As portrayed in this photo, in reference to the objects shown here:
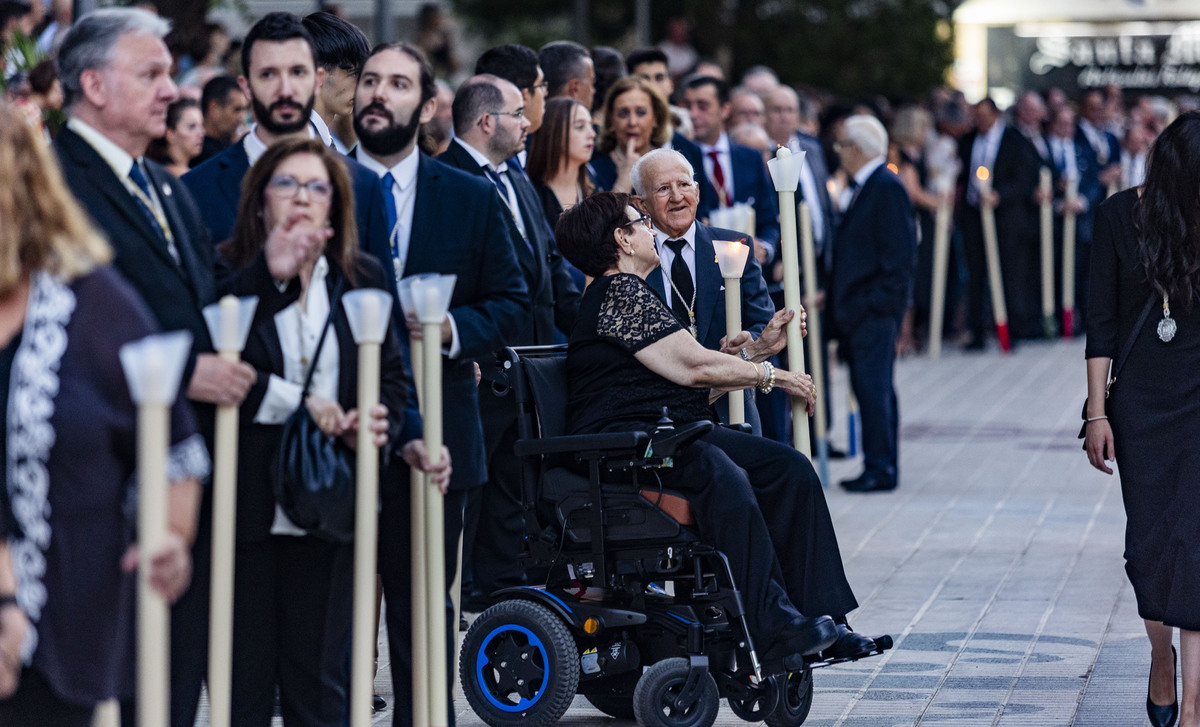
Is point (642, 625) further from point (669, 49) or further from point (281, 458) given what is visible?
point (669, 49)

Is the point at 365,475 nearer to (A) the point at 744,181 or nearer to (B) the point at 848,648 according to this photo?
(B) the point at 848,648

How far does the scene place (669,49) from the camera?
785 inches

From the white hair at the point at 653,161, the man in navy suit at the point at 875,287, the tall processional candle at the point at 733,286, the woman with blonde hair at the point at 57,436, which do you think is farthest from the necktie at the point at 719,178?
the woman with blonde hair at the point at 57,436

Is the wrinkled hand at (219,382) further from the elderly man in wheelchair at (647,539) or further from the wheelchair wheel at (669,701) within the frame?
the wheelchair wheel at (669,701)

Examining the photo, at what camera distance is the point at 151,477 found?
305 cm

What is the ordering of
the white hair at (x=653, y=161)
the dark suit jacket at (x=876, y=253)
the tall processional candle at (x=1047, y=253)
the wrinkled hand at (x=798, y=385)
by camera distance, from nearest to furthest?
the wrinkled hand at (x=798, y=385) → the white hair at (x=653, y=161) → the dark suit jacket at (x=876, y=253) → the tall processional candle at (x=1047, y=253)

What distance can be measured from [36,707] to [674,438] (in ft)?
7.91

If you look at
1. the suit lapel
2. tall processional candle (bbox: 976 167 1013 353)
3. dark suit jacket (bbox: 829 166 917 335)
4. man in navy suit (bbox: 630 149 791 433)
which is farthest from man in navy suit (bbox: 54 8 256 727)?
tall processional candle (bbox: 976 167 1013 353)

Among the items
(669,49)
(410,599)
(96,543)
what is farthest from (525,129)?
(669,49)

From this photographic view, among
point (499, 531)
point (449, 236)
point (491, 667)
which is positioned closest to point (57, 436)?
point (449, 236)

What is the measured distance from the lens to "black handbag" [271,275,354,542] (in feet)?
13.4

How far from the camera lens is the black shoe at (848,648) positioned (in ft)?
17.7

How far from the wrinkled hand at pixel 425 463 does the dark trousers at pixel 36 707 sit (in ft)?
3.95

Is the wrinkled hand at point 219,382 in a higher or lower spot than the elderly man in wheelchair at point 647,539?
higher
